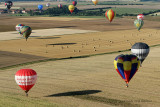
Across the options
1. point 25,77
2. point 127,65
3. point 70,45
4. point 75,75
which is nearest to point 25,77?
point 25,77

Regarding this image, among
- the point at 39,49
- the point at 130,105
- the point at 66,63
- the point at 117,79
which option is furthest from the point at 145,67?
the point at 39,49

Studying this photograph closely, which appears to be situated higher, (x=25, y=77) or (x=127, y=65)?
(x=127, y=65)

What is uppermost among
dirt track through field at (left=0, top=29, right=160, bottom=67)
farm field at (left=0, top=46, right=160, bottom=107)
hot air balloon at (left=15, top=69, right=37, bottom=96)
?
hot air balloon at (left=15, top=69, right=37, bottom=96)

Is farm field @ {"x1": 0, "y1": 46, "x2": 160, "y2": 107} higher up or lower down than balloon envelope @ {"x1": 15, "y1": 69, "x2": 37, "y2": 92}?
lower down

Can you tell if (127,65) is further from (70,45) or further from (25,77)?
(70,45)

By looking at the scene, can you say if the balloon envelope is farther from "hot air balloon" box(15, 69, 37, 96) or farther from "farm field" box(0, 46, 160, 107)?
"farm field" box(0, 46, 160, 107)

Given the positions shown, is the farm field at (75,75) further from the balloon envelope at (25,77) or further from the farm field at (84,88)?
the balloon envelope at (25,77)

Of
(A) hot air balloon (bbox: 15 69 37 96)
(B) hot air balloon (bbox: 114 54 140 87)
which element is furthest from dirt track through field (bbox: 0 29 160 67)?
(A) hot air balloon (bbox: 15 69 37 96)

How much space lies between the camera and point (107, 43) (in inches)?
3519

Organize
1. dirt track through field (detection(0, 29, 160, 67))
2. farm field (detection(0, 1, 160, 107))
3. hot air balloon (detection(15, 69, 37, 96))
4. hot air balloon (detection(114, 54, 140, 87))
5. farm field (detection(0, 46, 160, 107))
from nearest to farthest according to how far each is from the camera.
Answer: hot air balloon (detection(15, 69, 37, 96))
farm field (detection(0, 46, 160, 107))
farm field (detection(0, 1, 160, 107))
hot air balloon (detection(114, 54, 140, 87))
dirt track through field (detection(0, 29, 160, 67))

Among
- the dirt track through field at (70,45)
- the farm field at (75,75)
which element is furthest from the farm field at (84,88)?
the dirt track through field at (70,45)

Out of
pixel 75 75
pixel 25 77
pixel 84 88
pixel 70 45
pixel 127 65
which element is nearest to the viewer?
pixel 25 77

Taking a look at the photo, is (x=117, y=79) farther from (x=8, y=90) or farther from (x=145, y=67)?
(x=8, y=90)

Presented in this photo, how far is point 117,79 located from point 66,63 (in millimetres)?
16464
